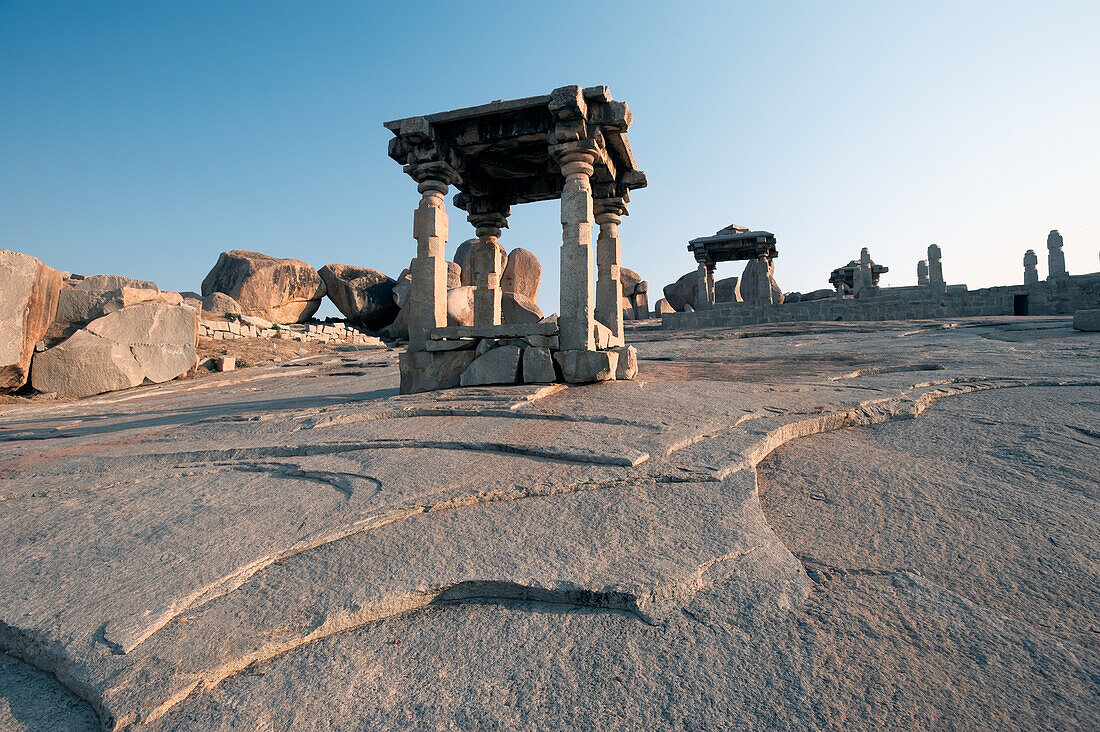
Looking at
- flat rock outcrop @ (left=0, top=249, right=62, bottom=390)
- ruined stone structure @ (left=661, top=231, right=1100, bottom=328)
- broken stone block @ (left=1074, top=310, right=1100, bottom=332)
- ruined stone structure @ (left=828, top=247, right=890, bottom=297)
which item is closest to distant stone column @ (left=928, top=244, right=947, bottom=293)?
ruined stone structure @ (left=661, top=231, right=1100, bottom=328)

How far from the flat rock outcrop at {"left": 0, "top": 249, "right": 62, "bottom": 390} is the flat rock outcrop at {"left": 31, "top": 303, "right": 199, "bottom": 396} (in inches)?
10.0

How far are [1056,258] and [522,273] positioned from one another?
67.0ft

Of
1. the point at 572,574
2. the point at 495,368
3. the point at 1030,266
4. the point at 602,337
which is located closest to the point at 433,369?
the point at 495,368

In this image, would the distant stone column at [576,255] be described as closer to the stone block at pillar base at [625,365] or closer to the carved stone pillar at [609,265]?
the stone block at pillar base at [625,365]

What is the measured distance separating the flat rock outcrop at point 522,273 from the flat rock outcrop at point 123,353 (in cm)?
1142

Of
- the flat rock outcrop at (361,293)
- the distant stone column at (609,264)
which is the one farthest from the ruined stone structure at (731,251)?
the distant stone column at (609,264)

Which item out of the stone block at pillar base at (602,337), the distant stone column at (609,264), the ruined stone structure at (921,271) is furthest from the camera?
the ruined stone structure at (921,271)

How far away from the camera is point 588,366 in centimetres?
617

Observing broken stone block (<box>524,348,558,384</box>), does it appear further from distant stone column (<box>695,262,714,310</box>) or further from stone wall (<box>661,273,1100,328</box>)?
distant stone column (<box>695,262,714,310</box>)

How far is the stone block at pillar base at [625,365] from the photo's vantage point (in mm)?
6406

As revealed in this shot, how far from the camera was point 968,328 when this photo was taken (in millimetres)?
11266

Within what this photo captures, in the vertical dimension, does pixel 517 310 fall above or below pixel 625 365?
above

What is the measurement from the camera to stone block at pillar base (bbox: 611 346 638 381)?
21.0 feet

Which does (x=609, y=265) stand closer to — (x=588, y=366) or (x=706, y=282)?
(x=588, y=366)
